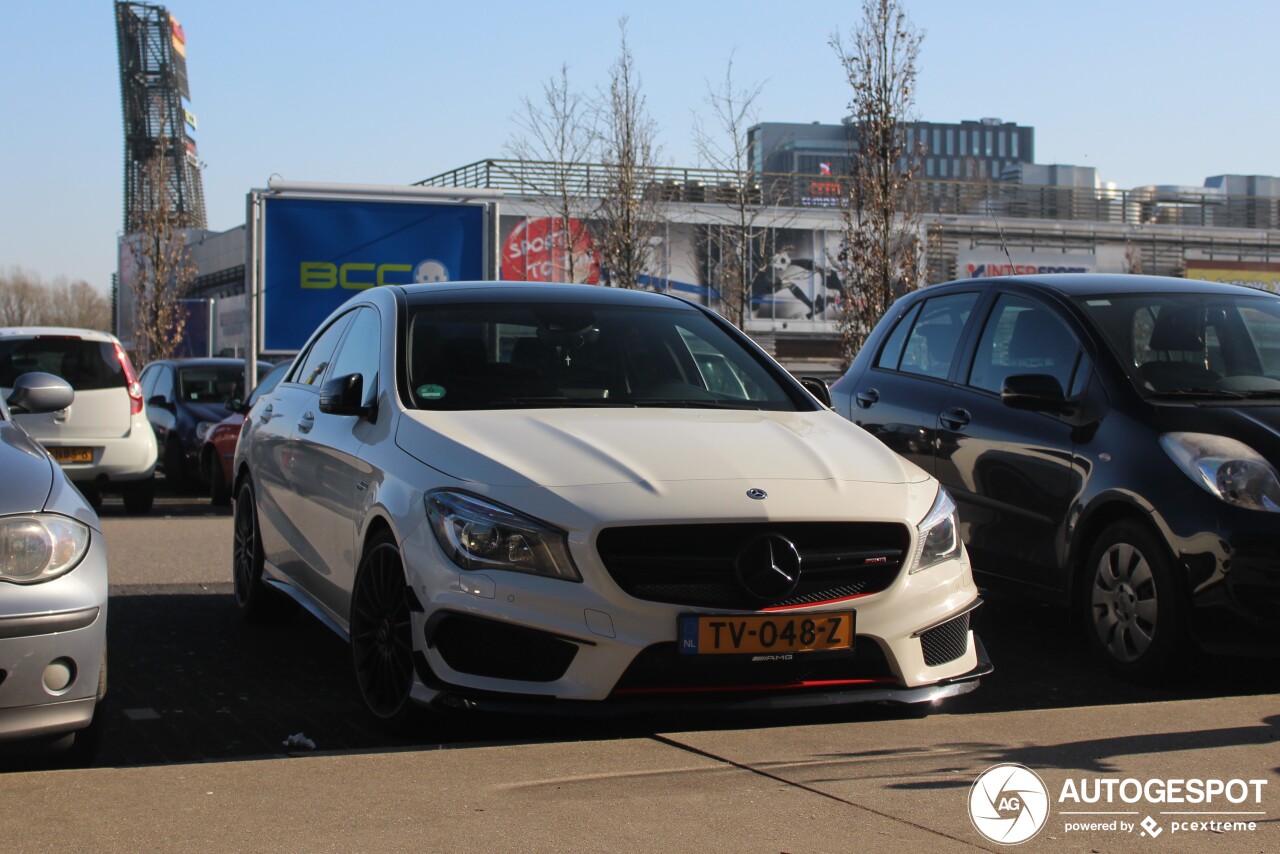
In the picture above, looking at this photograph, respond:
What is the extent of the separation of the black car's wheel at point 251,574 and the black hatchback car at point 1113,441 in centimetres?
317

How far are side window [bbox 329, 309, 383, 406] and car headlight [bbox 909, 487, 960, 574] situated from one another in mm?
2136

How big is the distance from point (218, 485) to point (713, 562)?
11626 mm

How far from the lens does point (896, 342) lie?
8273mm

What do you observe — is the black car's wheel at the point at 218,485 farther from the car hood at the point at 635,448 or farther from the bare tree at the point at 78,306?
the bare tree at the point at 78,306

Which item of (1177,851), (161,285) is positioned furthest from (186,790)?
(161,285)

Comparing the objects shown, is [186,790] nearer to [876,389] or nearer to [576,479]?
[576,479]

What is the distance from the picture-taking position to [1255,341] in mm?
6867

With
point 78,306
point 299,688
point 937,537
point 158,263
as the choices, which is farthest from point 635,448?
point 78,306

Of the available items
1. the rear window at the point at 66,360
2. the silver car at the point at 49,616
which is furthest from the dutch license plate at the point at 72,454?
the silver car at the point at 49,616

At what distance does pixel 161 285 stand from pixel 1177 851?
39.0 meters

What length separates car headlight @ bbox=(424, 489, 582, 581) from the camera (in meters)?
4.56

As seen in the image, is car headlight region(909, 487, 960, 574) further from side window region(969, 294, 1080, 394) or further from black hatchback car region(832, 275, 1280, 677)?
side window region(969, 294, 1080, 394)

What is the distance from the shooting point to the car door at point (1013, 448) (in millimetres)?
6605

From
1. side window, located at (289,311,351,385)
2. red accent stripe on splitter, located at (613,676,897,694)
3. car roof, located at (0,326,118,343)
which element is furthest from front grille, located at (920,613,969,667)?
car roof, located at (0,326,118,343)
